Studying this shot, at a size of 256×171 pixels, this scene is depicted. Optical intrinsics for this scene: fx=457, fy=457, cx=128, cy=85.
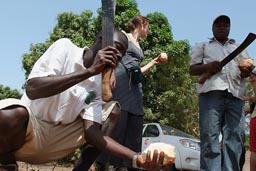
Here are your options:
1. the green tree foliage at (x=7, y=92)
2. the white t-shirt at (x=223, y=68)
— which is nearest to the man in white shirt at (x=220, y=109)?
the white t-shirt at (x=223, y=68)

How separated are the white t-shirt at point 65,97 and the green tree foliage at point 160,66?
636 inches

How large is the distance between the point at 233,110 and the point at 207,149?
435 mm

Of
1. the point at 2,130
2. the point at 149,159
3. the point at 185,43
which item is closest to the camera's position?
the point at 149,159

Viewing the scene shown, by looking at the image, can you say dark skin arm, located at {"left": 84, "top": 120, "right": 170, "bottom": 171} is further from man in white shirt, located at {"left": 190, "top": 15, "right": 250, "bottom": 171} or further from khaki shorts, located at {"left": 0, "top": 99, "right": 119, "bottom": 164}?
man in white shirt, located at {"left": 190, "top": 15, "right": 250, "bottom": 171}

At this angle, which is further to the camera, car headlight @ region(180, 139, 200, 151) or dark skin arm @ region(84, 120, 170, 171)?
car headlight @ region(180, 139, 200, 151)

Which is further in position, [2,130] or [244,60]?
[244,60]

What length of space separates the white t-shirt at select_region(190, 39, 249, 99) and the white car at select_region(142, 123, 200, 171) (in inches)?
261

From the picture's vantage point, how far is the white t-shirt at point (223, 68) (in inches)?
169

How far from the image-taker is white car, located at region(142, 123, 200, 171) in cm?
1127

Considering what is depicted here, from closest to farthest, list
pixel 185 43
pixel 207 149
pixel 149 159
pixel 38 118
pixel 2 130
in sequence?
pixel 149 159 → pixel 2 130 → pixel 38 118 → pixel 207 149 → pixel 185 43

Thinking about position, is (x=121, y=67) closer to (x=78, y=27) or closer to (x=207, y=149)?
(x=207, y=149)

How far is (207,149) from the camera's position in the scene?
4172mm

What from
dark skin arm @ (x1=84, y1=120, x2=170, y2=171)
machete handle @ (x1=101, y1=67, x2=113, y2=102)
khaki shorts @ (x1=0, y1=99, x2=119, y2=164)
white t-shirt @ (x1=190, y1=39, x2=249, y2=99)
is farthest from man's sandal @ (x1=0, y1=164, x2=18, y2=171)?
white t-shirt @ (x1=190, y1=39, x2=249, y2=99)

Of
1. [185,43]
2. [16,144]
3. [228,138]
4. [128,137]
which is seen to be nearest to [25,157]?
[16,144]
